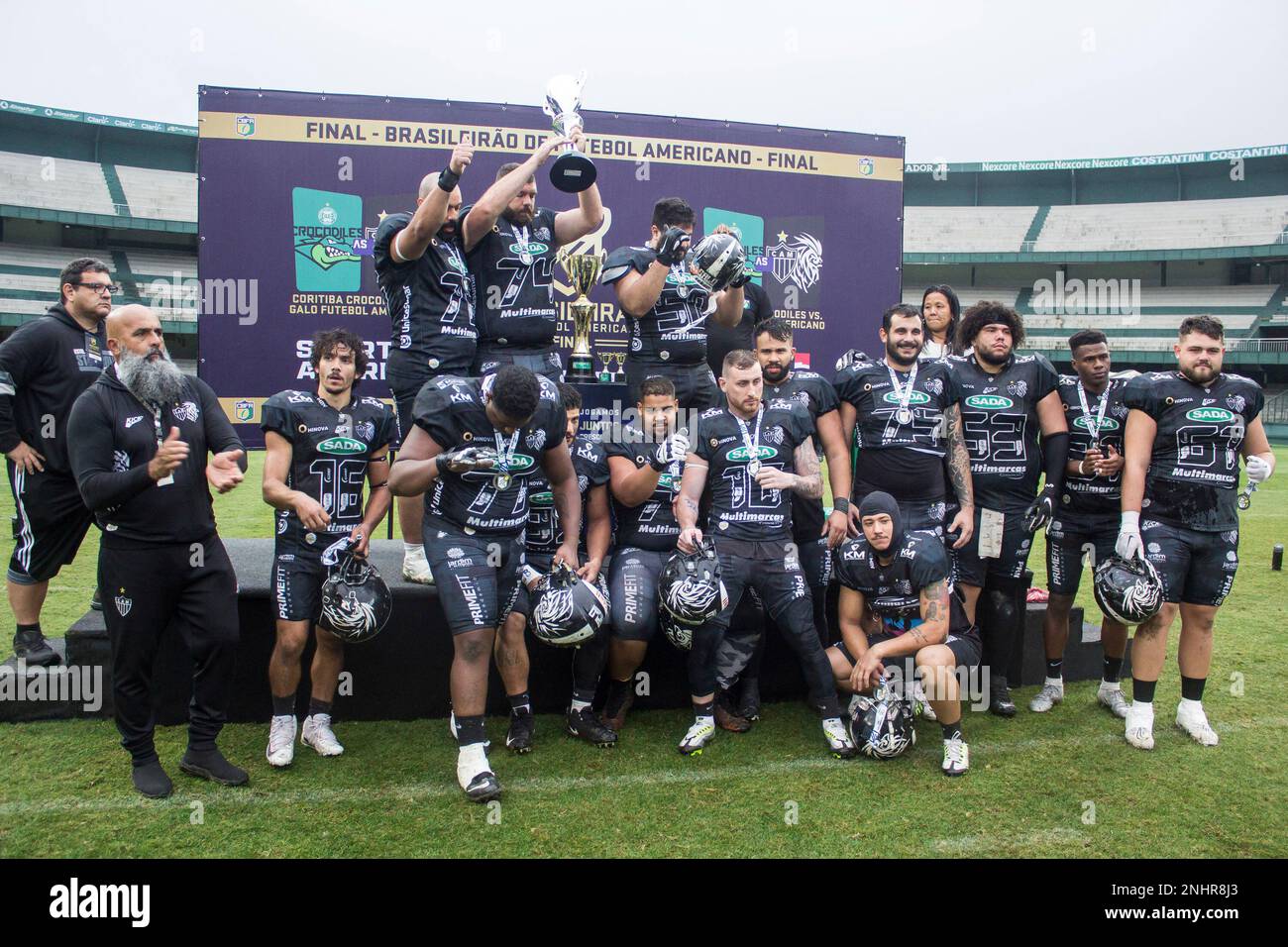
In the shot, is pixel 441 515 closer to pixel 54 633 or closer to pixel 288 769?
pixel 288 769

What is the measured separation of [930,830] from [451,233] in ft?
12.4

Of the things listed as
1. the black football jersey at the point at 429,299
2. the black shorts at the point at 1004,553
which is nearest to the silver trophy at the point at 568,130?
the black football jersey at the point at 429,299

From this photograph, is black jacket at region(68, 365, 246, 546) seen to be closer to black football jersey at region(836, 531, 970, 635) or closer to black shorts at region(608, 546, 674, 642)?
black shorts at region(608, 546, 674, 642)

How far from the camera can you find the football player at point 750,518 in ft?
15.0

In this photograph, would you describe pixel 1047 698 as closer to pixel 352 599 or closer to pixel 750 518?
pixel 750 518

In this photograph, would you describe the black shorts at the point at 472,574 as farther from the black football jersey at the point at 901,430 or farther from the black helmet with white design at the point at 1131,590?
the black helmet with white design at the point at 1131,590

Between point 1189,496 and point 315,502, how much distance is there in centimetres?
438

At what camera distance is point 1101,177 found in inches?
1359

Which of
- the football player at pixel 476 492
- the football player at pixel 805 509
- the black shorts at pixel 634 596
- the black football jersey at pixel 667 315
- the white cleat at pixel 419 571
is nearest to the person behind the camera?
the football player at pixel 476 492

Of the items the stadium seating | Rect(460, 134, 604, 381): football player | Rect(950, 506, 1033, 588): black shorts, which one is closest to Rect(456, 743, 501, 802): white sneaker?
Rect(460, 134, 604, 381): football player

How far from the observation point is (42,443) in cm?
489

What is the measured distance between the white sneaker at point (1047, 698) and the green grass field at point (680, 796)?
75 mm

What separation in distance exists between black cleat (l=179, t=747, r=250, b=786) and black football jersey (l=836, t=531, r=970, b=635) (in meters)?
2.99

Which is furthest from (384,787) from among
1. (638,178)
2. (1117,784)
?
(638,178)
